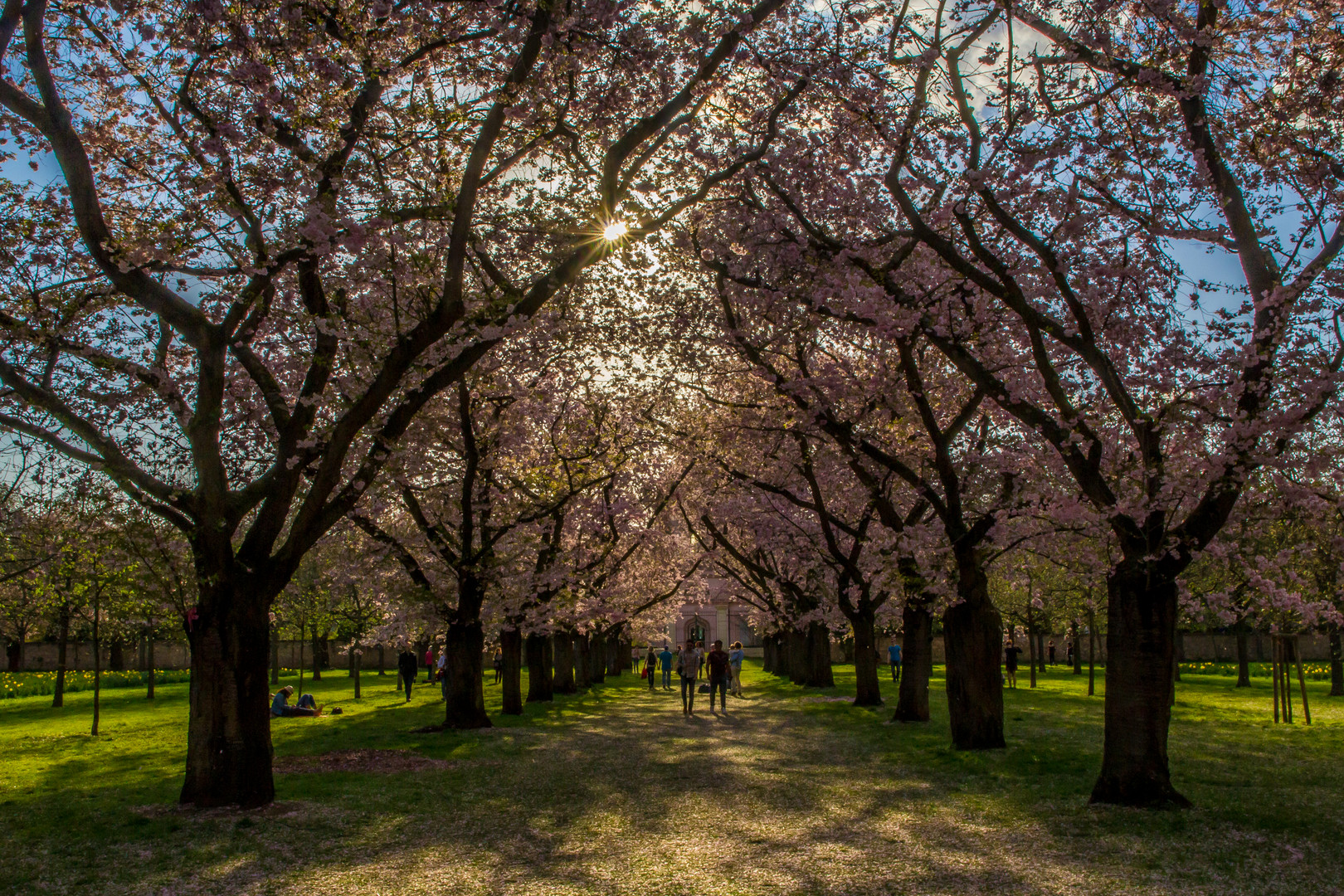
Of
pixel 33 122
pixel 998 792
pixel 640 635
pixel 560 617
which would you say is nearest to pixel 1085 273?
pixel 998 792

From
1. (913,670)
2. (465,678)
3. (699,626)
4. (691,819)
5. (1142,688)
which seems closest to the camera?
(1142,688)

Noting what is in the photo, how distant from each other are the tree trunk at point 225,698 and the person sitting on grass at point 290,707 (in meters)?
15.5

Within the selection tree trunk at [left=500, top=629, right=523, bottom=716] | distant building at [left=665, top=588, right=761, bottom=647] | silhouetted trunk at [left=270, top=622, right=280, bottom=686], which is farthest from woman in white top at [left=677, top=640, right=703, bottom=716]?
distant building at [left=665, top=588, right=761, bottom=647]

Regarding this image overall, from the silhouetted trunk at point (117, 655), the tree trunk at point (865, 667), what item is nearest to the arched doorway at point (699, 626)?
the silhouetted trunk at point (117, 655)

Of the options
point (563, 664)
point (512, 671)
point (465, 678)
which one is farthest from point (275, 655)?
point (465, 678)

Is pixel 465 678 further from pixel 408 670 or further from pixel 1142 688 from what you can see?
pixel 1142 688

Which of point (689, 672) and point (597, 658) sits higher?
point (689, 672)

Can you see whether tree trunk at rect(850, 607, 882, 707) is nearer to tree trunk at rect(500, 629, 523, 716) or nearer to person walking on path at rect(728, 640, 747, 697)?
person walking on path at rect(728, 640, 747, 697)

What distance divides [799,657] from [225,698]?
29.7 meters

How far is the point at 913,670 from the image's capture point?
20000mm

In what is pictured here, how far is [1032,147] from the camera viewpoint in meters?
9.68

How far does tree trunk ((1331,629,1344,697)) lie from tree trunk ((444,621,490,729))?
26268 millimetres

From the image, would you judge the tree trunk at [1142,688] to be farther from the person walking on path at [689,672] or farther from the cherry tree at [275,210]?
the person walking on path at [689,672]

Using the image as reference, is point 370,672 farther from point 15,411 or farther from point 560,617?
point 15,411
